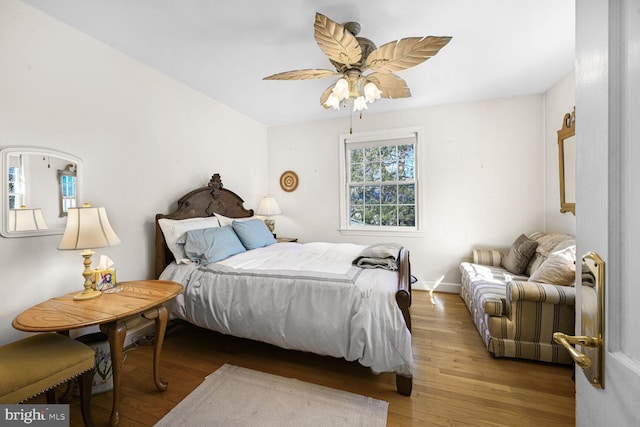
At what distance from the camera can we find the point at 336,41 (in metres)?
1.67

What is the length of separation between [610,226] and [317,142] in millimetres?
4048

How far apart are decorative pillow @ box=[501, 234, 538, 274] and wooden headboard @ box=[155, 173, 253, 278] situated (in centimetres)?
346

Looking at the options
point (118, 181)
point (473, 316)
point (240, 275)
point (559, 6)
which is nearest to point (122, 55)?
point (118, 181)

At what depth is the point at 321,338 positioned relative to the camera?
72.9 inches

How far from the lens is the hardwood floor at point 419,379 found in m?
1.60

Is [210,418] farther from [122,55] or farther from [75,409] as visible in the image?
[122,55]

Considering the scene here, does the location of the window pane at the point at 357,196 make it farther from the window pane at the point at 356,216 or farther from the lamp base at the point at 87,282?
the lamp base at the point at 87,282

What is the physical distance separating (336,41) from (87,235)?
80.1 inches

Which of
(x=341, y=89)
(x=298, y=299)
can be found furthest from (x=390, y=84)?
(x=298, y=299)

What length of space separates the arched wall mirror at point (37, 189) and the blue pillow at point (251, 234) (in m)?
1.44

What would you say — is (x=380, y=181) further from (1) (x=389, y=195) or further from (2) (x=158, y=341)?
(2) (x=158, y=341)

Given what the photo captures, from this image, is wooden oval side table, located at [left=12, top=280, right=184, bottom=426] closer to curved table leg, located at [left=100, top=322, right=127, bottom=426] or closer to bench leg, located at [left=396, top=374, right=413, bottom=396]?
curved table leg, located at [left=100, top=322, right=127, bottom=426]

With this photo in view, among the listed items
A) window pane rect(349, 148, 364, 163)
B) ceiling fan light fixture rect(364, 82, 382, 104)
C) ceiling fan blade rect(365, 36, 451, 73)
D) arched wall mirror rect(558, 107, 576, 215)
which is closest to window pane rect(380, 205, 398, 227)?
window pane rect(349, 148, 364, 163)

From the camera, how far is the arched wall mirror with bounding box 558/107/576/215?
2.74 metres
